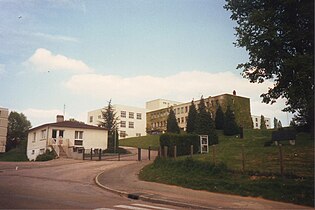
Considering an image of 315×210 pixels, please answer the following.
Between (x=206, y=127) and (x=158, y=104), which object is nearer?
(x=206, y=127)

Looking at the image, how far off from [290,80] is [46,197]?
1726cm

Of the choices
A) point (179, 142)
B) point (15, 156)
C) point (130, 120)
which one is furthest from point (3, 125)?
point (179, 142)

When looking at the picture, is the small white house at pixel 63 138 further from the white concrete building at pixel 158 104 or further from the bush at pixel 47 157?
the white concrete building at pixel 158 104

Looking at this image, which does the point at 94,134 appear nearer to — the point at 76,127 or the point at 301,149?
the point at 76,127

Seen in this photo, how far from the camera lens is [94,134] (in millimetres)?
48188

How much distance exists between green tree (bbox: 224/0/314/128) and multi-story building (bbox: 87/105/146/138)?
70.6m

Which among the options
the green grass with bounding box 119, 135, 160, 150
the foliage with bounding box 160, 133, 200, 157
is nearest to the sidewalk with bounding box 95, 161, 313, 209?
the foliage with bounding box 160, 133, 200, 157

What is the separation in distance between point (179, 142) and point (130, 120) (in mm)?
67021

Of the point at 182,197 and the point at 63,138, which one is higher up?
the point at 63,138

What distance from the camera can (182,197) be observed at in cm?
1326

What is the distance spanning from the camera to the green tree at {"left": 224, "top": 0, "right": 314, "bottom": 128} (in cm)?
2023

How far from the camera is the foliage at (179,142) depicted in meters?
30.3

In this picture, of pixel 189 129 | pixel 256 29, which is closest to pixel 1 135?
pixel 189 129

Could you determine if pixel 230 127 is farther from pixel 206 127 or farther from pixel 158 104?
pixel 158 104
